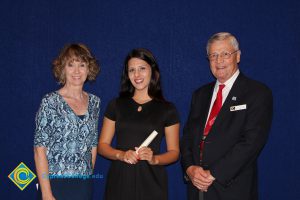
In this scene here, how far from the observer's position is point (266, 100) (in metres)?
2.03

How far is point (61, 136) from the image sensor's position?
83.4 inches

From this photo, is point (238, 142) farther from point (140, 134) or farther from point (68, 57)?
point (68, 57)

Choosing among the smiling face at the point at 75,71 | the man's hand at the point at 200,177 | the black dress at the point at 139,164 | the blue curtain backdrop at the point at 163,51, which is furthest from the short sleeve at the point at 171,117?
the smiling face at the point at 75,71

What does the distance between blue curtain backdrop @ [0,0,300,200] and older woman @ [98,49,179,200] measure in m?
0.47

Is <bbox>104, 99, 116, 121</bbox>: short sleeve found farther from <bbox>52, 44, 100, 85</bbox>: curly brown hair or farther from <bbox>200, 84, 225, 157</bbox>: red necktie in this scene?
<bbox>200, 84, 225, 157</bbox>: red necktie

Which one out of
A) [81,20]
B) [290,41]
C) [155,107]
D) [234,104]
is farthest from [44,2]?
[290,41]

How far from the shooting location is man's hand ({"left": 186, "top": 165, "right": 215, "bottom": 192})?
2018mm

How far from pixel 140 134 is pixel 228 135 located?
588mm

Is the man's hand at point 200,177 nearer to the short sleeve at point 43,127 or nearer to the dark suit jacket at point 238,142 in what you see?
the dark suit jacket at point 238,142

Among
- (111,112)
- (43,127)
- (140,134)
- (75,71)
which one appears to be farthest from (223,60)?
(43,127)

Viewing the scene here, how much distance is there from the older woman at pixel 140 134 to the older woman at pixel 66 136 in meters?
0.16

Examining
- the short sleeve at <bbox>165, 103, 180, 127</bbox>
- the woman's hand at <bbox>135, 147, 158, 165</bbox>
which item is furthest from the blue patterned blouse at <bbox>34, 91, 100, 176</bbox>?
the short sleeve at <bbox>165, 103, 180, 127</bbox>

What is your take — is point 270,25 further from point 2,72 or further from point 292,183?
point 2,72

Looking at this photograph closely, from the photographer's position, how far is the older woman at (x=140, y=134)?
2.23 meters
